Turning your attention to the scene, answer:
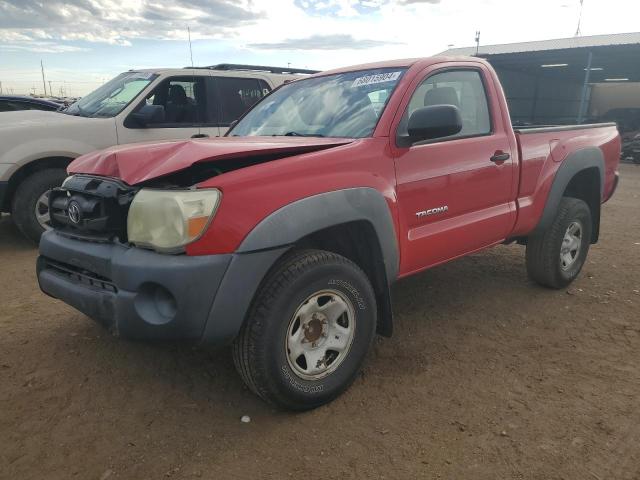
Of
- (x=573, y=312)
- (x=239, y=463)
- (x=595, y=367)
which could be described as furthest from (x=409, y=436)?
(x=573, y=312)

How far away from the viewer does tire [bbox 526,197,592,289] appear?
13.7 feet

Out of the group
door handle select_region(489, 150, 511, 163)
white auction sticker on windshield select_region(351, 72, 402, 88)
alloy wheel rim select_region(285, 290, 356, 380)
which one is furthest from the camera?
door handle select_region(489, 150, 511, 163)

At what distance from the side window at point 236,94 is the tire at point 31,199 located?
215cm

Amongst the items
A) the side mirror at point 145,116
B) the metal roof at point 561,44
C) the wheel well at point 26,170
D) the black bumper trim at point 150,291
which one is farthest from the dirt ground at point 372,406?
the metal roof at point 561,44

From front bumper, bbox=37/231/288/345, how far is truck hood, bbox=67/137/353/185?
0.37 m

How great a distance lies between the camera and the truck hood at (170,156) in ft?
7.55

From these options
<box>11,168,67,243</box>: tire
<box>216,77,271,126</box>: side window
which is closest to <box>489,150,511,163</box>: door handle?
<box>216,77,271,126</box>: side window

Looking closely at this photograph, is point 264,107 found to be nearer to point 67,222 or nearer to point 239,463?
point 67,222

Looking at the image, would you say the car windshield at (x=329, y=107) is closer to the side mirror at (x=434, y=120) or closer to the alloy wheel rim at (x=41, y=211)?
the side mirror at (x=434, y=120)

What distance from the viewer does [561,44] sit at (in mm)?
21406

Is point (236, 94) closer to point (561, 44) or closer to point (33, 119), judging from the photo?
point (33, 119)

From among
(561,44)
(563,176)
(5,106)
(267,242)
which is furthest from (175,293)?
(561,44)

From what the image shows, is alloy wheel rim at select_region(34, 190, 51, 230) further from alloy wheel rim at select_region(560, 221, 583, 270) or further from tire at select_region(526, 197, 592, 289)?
alloy wheel rim at select_region(560, 221, 583, 270)

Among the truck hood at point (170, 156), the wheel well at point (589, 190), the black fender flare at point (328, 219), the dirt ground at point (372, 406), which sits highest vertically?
the truck hood at point (170, 156)
